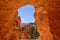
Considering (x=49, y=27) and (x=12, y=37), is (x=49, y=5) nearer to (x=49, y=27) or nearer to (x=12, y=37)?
(x=49, y=27)

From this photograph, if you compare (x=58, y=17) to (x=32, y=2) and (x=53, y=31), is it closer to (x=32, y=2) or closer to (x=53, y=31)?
(x=53, y=31)

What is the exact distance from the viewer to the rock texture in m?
3.68

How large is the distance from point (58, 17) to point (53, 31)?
0.30 m

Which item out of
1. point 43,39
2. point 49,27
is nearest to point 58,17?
point 49,27

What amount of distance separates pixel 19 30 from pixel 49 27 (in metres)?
0.69

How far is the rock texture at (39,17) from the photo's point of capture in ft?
12.1

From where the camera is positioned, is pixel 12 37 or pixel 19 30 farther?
pixel 19 30

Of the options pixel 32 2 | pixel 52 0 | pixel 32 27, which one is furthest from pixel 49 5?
pixel 32 27

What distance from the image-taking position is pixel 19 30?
13.2ft

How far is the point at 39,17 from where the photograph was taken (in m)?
3.81

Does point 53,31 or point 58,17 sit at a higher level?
point 58,17

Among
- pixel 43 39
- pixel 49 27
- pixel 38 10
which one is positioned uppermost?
pixel 38 10

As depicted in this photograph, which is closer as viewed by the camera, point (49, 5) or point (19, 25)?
point (49, 5)

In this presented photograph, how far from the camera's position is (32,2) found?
3.83 m
